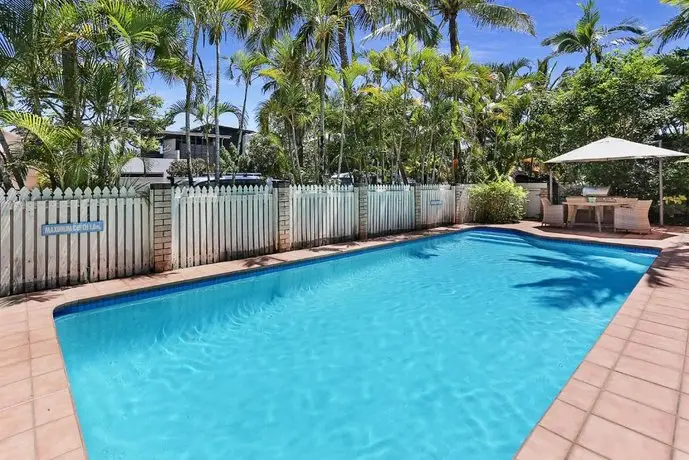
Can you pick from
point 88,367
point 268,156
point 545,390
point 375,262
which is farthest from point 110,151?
point 268,156

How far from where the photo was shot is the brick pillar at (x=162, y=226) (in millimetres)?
6602

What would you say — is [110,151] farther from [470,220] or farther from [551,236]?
[470,220]

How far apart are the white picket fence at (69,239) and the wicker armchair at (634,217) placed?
12.7 meters

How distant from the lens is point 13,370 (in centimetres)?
320

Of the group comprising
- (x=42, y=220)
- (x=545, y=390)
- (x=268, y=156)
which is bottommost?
(x=545, y=390)

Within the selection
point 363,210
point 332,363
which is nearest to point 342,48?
point 363,210

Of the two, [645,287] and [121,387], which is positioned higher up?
[645,287]

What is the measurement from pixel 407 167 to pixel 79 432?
16059 mm

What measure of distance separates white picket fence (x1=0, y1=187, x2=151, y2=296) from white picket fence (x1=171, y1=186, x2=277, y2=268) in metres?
0.58

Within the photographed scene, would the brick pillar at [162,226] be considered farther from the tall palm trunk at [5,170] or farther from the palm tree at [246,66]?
the palm tree at [246,66]

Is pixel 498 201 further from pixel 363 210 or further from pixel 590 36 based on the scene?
pixel 590 36

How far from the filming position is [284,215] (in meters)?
8.74

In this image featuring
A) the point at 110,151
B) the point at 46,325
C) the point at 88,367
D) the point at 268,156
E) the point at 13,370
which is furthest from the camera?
the point at 268,156

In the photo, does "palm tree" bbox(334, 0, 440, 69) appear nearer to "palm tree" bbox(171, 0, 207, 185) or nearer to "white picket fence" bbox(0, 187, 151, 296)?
"palm tree" bbox(171, 0, 207, 185)
